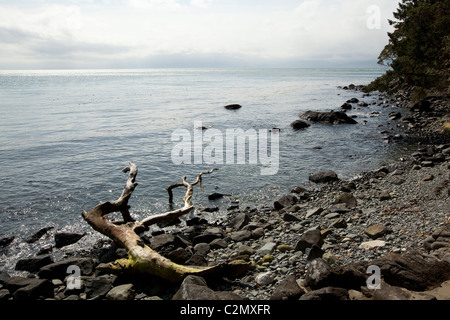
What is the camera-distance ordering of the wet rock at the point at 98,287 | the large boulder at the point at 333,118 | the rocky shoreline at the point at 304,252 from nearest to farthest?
the rocky shoreline at the point at 304,252
the wet rock at the point at 98,287
the large boulder at the point at 333,118

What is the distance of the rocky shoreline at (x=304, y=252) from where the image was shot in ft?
19.0

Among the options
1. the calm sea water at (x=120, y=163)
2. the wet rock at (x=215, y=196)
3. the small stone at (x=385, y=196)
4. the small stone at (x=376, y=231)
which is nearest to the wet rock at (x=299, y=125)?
the calm sea water at (x=120, y=163)

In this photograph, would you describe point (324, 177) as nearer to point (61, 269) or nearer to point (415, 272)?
point (415, 272)

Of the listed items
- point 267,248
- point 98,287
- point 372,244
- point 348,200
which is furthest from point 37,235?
point 348,200

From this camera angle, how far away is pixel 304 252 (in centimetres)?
811

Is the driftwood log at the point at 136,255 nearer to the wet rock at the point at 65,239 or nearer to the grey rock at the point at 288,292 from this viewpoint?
the grey rock at the point at 288,292

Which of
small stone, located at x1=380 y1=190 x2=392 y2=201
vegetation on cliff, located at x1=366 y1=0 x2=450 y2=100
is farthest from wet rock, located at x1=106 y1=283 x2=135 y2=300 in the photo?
vegetation on cliff, located at x1=366 y1=0 x2=450 y2=100

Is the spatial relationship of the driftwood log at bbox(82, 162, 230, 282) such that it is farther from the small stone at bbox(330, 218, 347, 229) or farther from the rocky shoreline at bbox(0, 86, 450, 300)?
the small stone at bbox(330, 218, 347, 229)

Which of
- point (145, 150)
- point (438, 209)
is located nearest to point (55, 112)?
point (145, 150)
